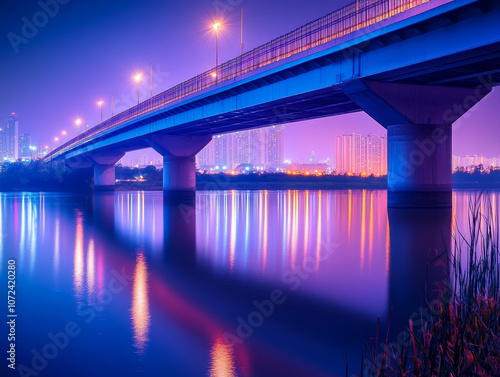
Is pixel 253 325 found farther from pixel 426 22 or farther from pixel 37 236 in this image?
pixel 426 22

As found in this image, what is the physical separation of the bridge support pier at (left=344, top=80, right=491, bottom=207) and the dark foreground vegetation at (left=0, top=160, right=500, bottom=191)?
6999 cm

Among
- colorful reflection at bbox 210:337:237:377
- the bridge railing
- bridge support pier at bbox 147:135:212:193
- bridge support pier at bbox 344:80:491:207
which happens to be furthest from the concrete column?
bridge support pier at bbox 147:135:212:193

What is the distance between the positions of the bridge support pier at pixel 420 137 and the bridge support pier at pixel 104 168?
7100cm

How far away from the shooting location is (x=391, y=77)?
88.4 feet

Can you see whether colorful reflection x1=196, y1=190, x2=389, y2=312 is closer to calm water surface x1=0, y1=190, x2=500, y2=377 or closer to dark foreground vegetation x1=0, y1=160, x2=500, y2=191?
calm water surface x1=0, y1=190, x2=500, y2=377

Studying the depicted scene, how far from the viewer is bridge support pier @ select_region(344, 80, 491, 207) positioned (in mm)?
29734

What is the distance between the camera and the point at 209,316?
339 inches

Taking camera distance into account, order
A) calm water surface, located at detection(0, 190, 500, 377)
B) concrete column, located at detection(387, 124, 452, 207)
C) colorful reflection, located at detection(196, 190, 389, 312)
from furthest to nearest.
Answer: concrete column, located at detection(387, 124, 452, 207) → colorful reflection, located at detection(196, 190, 389, 312) → calm water surface, located at detection(0, 190, 500, 377)

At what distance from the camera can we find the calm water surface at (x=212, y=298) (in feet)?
21.5

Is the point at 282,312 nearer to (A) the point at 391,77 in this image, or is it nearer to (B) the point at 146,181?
(A) the point at 391,77

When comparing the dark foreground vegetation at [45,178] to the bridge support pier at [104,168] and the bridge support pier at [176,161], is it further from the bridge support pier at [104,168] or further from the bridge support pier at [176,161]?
the bridge support pier at [176,161]

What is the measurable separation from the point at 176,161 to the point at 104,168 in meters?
38.8

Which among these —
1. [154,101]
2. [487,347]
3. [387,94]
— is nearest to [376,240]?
[387,94]

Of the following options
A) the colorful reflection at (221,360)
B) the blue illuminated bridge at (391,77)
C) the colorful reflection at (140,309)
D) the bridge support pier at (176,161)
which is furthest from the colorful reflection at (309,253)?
the bridge support pier at (176,161)
